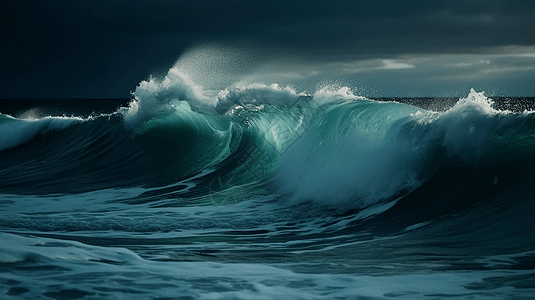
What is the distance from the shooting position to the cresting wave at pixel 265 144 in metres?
7.23

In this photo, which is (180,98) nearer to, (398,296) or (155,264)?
(155,264)

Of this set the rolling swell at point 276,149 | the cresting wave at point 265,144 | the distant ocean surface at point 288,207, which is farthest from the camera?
the cresting wave at point 265,144

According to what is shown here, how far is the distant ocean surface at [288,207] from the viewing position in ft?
12.7

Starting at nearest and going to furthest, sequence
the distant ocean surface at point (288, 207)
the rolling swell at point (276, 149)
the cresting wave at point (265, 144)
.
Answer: the distant ocean surface at point (288, 207) → the rolling swell at point (276, 149) → the cresting wave at point (265, 144)

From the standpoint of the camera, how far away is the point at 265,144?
12.2m

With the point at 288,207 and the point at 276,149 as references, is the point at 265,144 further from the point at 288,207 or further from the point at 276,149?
the point at 288,207

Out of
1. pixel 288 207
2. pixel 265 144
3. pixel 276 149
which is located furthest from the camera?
pixel 265 144

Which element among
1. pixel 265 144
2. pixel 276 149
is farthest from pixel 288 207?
pixel 265 144

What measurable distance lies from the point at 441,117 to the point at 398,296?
14.9 ft

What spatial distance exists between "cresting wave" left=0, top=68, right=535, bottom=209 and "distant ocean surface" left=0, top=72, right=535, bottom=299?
3cm

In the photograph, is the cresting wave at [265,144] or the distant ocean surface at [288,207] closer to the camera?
the distant ocean surface at [288,207]

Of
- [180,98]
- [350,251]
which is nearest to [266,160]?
[180,98]

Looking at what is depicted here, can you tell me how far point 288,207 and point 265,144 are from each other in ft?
14.3

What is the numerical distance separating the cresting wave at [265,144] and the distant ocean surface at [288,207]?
0.11ft
